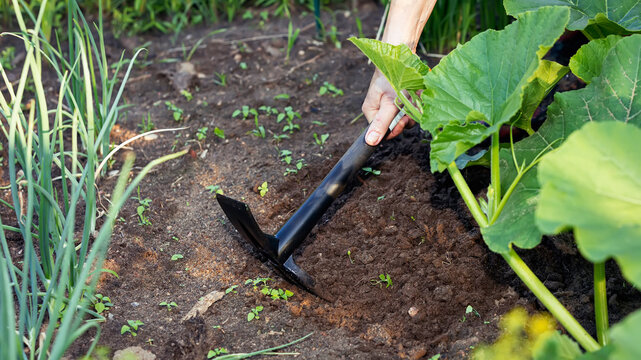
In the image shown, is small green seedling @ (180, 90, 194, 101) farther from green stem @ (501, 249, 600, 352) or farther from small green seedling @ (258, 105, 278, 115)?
green stem @ (501, 249, 600, 352)

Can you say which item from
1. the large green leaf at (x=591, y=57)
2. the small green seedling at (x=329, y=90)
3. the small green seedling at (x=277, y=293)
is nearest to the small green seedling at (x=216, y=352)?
the small green seedling at (x=277, y=293)

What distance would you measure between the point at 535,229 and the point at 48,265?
124 cm

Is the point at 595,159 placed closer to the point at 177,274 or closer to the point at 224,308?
the point at 224,308

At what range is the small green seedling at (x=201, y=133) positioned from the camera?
2.52m

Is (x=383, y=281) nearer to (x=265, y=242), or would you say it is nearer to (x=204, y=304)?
(x=265, y=242)

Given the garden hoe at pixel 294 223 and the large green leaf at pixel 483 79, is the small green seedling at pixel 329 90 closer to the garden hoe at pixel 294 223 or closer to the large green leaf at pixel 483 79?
the garden hoe at pixel 294 223

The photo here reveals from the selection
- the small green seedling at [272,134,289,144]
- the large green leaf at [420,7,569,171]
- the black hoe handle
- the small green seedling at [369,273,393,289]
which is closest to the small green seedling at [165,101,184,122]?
the small green seedling at [272,134,289,144]

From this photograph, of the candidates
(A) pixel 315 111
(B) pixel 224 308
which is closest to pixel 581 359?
(B) pixel 224 308

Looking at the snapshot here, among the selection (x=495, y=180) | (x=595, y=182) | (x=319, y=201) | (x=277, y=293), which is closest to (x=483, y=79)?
(x=495, y=180)

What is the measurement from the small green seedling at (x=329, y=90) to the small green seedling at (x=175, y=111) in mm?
620

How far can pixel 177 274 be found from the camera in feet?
6.43

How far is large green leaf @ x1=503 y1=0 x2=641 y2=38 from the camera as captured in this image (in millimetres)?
1705

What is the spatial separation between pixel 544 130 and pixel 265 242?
81 centimetres

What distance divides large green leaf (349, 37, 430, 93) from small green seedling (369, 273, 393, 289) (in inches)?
22.5
